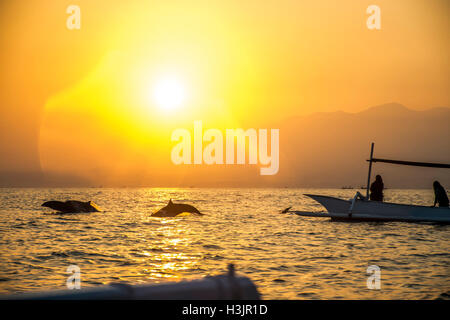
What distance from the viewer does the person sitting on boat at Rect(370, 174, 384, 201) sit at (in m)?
33.8

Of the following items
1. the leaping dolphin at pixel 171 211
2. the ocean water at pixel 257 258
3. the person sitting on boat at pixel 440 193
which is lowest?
the leaping dolphin at pixel 171 211

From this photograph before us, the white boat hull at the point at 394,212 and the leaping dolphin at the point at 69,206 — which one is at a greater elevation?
the white boat hull at the point at 394,212

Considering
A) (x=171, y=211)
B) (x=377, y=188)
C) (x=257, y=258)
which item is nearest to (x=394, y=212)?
(x=377, y=188)

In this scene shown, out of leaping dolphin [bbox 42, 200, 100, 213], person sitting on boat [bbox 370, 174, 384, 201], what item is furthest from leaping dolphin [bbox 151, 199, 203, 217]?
person sitting on boat [bbox 370, 174, 384, 201]

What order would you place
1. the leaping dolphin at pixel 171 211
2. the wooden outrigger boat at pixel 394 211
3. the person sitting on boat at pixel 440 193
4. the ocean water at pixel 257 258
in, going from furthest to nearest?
1. the leaping dolphin at pixel 171 211
2. the wooden outrigger boat at pixel 394 211
3. the person sitting on boat at pixel 440 193
4. the ocean water at pixel 257 258

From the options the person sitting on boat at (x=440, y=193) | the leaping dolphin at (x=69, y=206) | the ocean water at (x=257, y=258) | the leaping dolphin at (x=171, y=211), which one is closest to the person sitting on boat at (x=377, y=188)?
the ocean water at (x=257, y=258)

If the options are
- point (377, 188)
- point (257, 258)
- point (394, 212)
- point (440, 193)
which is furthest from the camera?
point (377, 188)

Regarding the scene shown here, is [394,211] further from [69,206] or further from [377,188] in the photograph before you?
[69,206]

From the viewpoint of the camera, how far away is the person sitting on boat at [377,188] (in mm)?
33781

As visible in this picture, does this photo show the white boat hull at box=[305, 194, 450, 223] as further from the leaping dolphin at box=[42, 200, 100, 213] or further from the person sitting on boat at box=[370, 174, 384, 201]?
the leaping dolphin at box=[42, 200, 100, 213]

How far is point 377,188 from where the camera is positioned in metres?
33.9

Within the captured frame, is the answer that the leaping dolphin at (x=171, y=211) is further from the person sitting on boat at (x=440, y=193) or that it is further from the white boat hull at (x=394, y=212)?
the person sitting on boat at (x=440, y=193)
